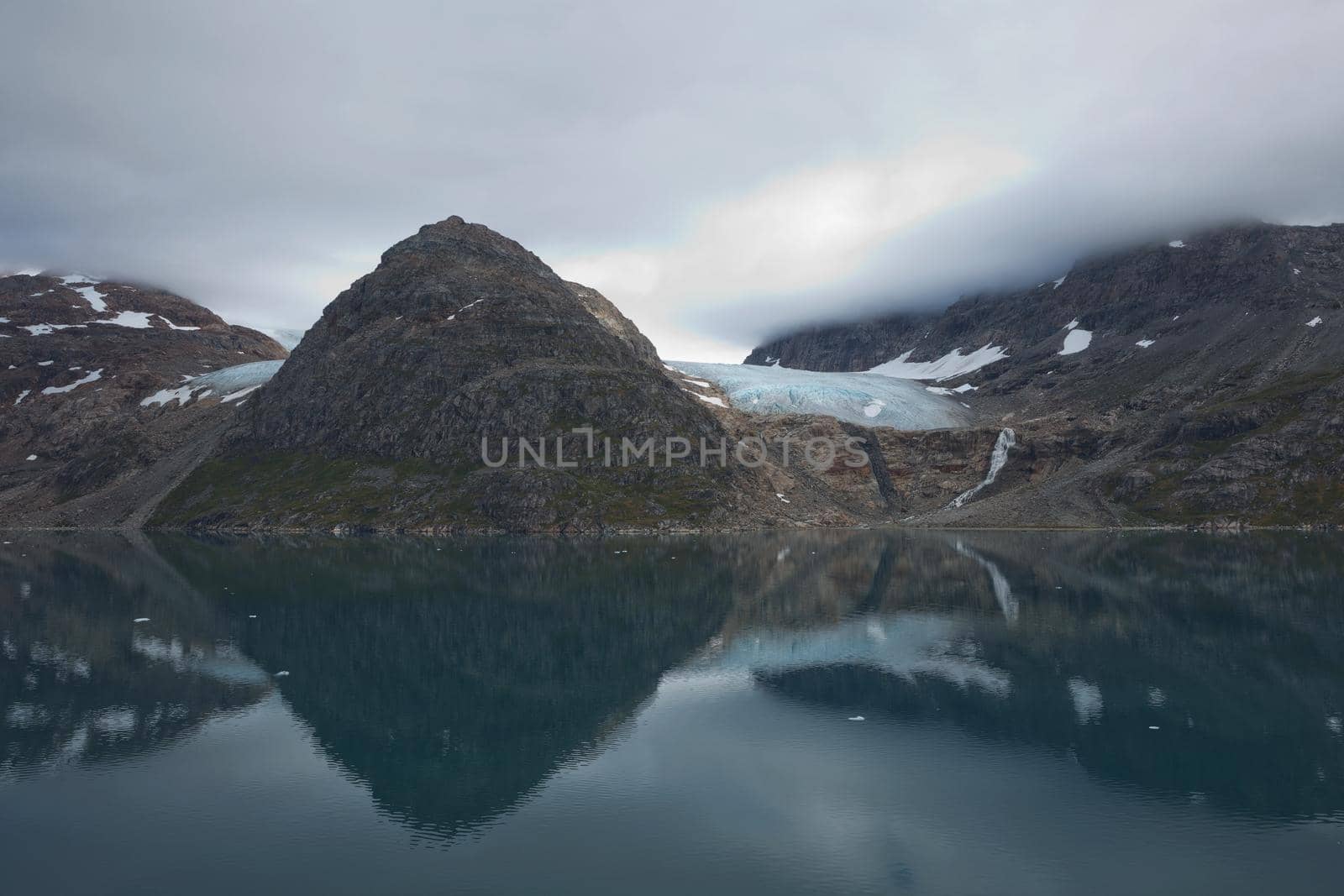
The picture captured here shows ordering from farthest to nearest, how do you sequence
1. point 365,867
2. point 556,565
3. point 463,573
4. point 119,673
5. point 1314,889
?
point 556,565 < point 463,573 < point 119,673 < point 365,867 < point 1314,889

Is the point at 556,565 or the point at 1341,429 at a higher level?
the point at 1341,429

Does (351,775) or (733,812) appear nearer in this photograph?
(733,812)

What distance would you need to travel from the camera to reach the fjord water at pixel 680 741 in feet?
96.3

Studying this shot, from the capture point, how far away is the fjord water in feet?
96.3

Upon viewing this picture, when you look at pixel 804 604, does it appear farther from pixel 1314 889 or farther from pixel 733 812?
pixel 1314 889

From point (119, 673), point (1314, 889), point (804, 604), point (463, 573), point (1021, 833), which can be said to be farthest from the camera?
point (463, 573)

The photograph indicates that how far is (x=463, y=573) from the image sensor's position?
365ft

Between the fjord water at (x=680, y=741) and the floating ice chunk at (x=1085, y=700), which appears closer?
the fjord water at (x=680, y=741)

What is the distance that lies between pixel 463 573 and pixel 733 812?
8317cm

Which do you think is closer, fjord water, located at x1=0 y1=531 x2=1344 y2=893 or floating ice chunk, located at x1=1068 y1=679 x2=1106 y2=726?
fjord water, located at x1=0 y1=531 x2=1344 y2=893

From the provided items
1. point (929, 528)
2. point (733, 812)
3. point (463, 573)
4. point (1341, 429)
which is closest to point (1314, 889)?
point (733, 812)

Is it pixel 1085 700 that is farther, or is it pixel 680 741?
pixel 1085 700

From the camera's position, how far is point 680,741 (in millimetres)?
43188

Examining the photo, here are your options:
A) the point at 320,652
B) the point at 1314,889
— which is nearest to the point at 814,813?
the point at 1314,889
